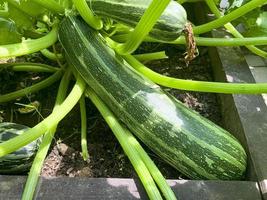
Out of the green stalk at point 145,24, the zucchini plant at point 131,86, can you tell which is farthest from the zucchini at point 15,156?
the green stalk at point 145,24

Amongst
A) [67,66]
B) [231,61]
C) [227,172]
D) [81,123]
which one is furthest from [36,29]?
[227,172]

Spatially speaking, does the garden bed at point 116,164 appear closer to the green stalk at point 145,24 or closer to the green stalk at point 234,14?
the green stalk at point 234,14

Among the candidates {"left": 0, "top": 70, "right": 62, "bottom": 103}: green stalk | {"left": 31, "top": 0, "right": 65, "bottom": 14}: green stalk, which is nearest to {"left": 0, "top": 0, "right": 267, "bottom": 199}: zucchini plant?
{"left": 31, "top": 0, "right": 65, "bottom": 14}: green stalk

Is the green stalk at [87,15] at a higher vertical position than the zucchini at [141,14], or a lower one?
lower

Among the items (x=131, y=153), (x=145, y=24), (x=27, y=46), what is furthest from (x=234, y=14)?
(x=27, y=46)

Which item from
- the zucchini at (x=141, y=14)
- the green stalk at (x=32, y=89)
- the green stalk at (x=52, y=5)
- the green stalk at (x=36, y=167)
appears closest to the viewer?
the green stalk at (x=36, y=167)

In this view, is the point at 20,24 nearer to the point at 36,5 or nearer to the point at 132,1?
the point at 36,5

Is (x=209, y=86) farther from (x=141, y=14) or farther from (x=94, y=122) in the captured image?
(x=94, y=122)

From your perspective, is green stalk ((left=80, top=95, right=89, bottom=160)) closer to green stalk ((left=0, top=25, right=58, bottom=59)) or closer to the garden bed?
the garden bed
